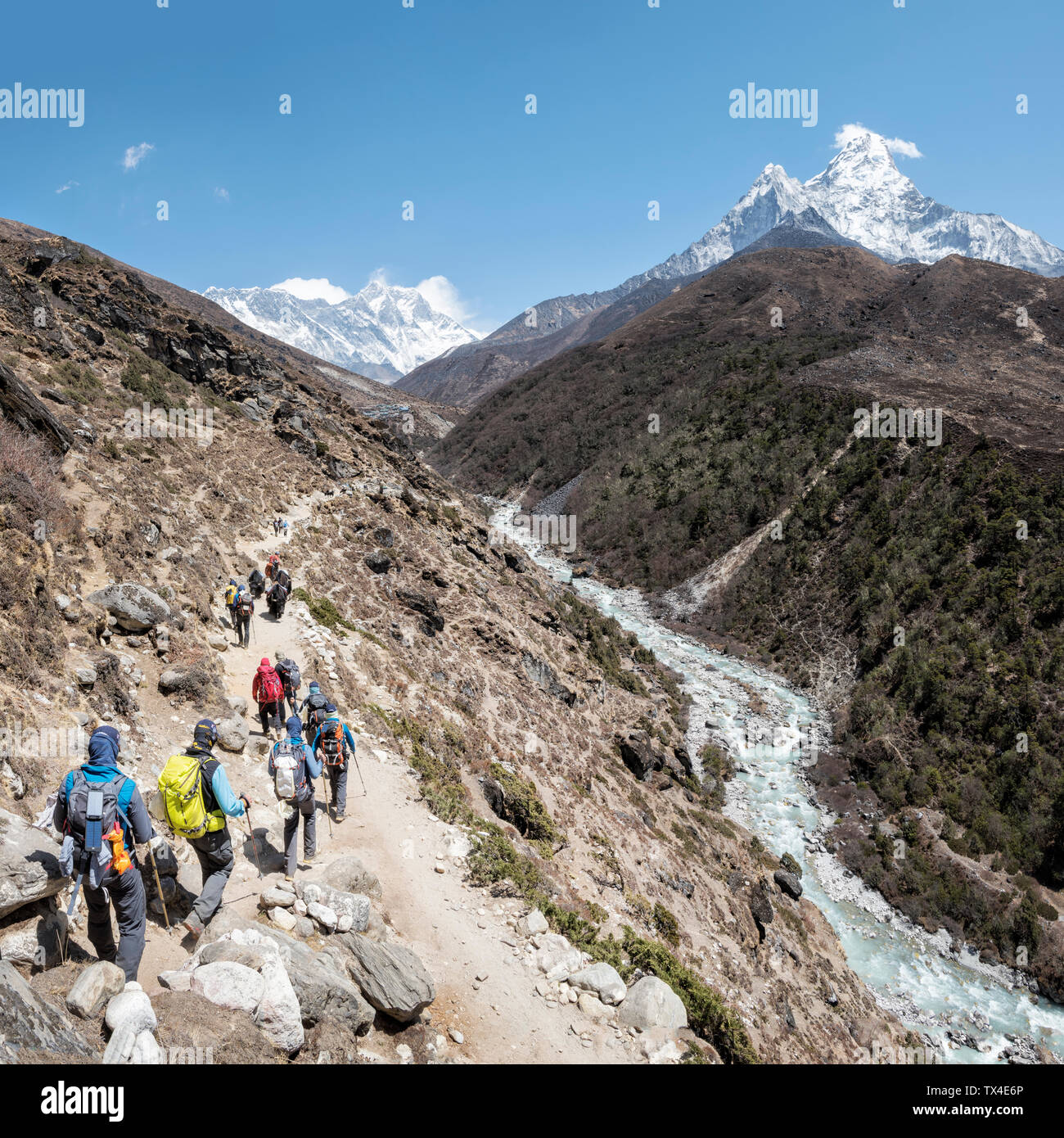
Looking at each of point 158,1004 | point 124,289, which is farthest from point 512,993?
point 124,289

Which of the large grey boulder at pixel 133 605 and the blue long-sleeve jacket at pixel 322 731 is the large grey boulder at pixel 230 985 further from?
the large grey boulder at pixel 133 605

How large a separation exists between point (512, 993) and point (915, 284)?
391 ft

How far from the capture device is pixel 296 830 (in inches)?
311

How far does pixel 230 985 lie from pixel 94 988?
38.6 inches

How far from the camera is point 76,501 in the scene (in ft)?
45.3

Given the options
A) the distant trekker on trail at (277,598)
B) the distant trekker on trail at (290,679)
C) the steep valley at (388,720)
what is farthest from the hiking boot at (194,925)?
the distant trekker on trail at (277,598)

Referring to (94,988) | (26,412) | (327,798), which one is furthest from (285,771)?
(26,412)

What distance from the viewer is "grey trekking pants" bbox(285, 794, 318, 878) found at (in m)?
7.57

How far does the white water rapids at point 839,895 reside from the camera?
15.9 meters

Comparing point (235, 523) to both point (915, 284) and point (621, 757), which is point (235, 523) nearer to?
point (621, 757)

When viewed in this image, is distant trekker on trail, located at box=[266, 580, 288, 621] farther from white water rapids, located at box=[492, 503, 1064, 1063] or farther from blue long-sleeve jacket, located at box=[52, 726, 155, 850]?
white water rapids, located at box=[492, 503, 1064, 1063]

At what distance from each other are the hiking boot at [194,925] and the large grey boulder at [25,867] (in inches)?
49.7

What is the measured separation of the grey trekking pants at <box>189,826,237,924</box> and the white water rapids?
18.7m

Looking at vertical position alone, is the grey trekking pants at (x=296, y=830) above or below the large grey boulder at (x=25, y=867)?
below
